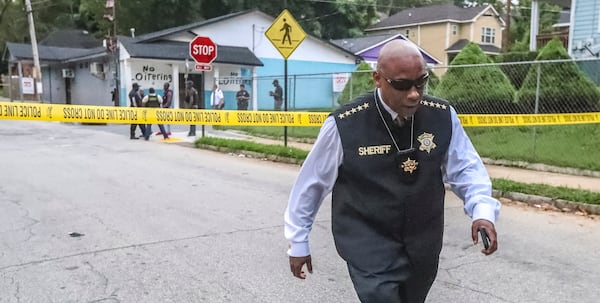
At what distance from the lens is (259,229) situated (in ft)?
20.4

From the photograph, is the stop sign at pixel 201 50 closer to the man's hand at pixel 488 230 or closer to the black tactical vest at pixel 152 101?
the black tactical vest at pixel 152 101

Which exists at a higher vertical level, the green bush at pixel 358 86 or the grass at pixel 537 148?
the green bush at pixel 358 86

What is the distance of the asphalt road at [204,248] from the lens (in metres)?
4.32

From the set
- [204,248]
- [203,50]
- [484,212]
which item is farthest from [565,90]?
[484,212]

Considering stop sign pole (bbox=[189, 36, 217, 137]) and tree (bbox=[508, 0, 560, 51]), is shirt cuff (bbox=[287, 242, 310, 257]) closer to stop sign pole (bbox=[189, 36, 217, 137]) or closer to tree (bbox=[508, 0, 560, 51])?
stop sign pole (bbox=[189, 36, 217, 137])

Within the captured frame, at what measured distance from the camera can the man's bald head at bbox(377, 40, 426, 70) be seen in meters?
2.25

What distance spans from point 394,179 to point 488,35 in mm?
52206

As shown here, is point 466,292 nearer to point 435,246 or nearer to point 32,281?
point 435,246

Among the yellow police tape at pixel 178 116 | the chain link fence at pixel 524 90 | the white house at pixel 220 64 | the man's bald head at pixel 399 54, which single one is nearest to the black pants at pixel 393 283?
the man's bald head at pixel 399 54

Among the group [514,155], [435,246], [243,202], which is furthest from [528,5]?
[435,246]

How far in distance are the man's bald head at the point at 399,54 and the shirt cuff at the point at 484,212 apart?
2.15 ft

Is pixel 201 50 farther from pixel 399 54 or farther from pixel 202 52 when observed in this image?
pixel 399 54

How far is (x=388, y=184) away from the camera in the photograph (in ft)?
7.57

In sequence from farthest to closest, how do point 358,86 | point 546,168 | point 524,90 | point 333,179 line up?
point 358,86
point 524,90
point 546,168
point 333,179
